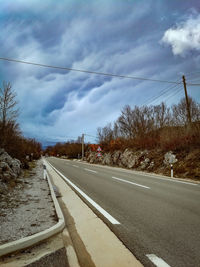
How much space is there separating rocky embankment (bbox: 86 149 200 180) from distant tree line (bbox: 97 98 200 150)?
3.12ft

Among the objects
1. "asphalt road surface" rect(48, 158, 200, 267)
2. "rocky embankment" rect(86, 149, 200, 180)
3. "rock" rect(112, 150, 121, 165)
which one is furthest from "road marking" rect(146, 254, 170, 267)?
"rock" rect(112, 150, 121, 165)

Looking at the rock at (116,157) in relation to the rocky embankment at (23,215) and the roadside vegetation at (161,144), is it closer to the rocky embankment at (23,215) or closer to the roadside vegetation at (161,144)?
the roadside vegetation at (161,144)

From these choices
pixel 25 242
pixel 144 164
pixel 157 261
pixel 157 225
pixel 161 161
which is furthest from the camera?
pixel 144 164

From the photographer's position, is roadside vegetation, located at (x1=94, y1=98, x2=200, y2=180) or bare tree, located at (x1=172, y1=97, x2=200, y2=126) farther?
bare tree, located at (x1=172, y1=97, x2=200, y2=126)

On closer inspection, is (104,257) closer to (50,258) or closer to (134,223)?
(50,258)

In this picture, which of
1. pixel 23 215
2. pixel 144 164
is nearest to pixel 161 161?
pixel 144 164

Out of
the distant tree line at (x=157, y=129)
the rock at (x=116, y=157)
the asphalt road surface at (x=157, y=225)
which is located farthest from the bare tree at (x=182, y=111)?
the asphalt road surface at (x=157, y=225)

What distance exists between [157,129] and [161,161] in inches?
Result: 360

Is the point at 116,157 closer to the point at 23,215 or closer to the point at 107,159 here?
the point at 107,159

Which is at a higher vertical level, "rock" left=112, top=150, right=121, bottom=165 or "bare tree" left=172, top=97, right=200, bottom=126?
Answer: "bare tree" left=172, top=97, right=200, bottom=126

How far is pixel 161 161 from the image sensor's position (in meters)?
15.9

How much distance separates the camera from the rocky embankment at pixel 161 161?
12.0 m

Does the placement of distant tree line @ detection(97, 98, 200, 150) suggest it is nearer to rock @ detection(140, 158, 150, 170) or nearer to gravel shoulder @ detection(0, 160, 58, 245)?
rock @ detection(140, 158, 150, 170)

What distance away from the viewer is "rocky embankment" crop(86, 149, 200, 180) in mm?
12046
